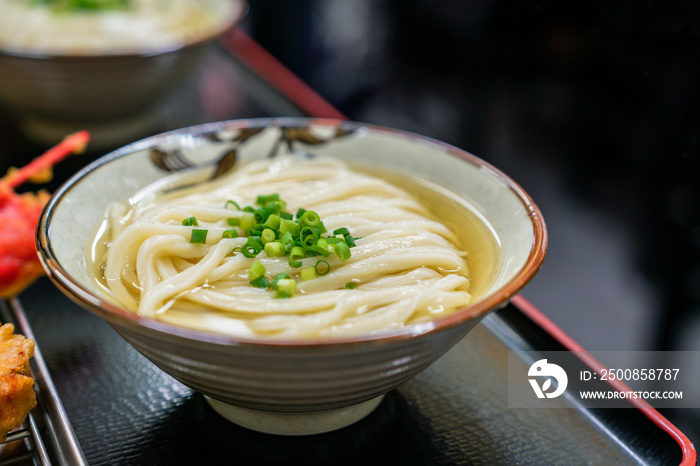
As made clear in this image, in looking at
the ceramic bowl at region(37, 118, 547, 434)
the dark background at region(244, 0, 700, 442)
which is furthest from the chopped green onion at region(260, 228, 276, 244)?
the dark background at region(244, 0, 700, 442)

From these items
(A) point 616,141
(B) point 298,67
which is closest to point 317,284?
(A) point 616,141

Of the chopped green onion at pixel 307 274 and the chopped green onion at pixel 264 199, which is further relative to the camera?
the chopped green onion at pixel 264 199

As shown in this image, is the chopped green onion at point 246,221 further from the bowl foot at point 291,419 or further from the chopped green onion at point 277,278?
the bowl foot at point 291,419

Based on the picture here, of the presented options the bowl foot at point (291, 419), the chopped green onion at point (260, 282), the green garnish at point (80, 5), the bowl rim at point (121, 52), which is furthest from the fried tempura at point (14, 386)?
the green garnish at point (80, 5)

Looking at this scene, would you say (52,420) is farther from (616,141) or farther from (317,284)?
(616,141)

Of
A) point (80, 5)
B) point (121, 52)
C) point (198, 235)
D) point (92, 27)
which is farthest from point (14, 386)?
point (80, 5)

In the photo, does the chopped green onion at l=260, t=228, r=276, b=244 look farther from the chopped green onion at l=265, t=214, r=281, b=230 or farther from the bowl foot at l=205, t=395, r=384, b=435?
the bowl foot at l=205, t=395, r=384, b=435
